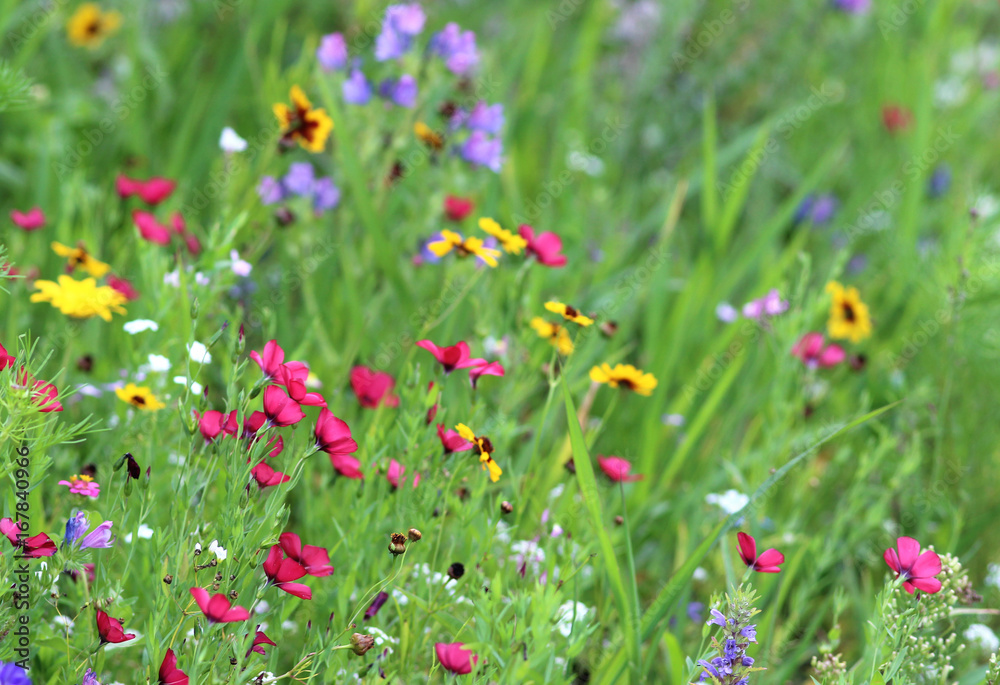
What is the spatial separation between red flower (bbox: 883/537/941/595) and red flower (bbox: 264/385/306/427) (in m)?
0.75

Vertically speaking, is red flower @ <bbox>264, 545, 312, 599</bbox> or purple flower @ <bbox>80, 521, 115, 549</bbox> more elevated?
red flower @ <bbox>264, 545, 312, 599</bbox>

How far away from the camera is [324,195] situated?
2115mm

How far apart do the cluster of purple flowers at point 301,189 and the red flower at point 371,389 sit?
2.12 ft

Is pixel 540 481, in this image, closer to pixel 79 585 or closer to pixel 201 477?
pixel 201 477

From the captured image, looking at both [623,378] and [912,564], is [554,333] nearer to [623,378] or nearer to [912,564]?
[623,378]

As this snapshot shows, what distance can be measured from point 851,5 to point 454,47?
1712mm

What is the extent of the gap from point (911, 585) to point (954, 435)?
3.33 feet

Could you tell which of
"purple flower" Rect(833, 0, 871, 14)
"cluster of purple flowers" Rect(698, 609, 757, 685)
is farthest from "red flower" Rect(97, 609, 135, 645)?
"purple flower" Rect(833, 0, 871, 14)

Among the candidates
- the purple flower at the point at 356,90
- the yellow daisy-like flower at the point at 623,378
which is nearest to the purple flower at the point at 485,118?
the purple flower at the point at 356,90

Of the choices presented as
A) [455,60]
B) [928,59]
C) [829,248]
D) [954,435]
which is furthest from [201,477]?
[928,59]

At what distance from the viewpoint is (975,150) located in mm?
3375

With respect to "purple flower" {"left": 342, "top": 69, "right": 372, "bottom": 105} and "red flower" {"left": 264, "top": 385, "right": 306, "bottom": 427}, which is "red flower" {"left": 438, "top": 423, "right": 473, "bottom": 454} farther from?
"purple flower" {"left": 342, "top": 69, "right": 372, "bottom": 105}

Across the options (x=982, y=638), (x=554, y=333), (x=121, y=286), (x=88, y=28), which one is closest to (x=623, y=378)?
(x=554, y=333)

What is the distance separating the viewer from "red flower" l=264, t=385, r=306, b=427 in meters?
1.00
